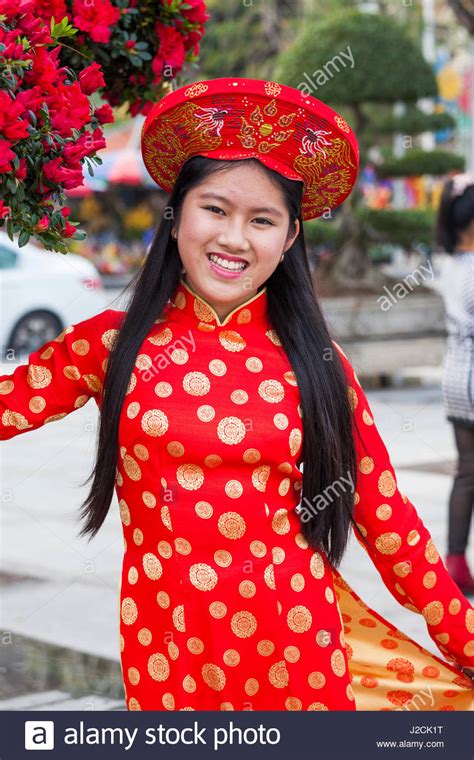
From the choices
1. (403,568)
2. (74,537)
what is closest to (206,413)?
(403,568)

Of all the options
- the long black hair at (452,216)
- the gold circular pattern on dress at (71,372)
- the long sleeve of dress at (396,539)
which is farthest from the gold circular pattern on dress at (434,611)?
the long black hair at (452,216)

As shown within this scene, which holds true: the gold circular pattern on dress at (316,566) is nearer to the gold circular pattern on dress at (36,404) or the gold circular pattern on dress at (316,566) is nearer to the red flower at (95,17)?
the gold circular pattern on dress at (36,404)

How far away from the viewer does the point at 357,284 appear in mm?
12398

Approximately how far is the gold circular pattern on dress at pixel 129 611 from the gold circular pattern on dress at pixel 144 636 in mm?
24

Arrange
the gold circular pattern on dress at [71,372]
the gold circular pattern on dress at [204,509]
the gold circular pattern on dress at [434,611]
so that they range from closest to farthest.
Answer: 1. the gold circular pattern on dress at [204,509]
2. the gold circular pattern on dress at [71,372]
3. the gold circular pattern on dress at [434,611]

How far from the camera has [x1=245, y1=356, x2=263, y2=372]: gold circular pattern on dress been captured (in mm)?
2045

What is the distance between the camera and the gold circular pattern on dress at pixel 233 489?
6.50 feet

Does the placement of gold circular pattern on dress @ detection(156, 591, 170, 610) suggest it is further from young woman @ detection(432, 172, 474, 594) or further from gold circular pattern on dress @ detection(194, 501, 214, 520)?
young woman @ detection(432, 172, 474, 594)

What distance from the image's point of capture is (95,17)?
6.88ft

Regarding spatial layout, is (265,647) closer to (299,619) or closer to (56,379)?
(299,619)

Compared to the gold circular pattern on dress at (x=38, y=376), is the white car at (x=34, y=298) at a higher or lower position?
higher

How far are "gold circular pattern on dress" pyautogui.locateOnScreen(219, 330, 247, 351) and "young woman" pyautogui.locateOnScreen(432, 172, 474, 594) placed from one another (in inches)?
106
